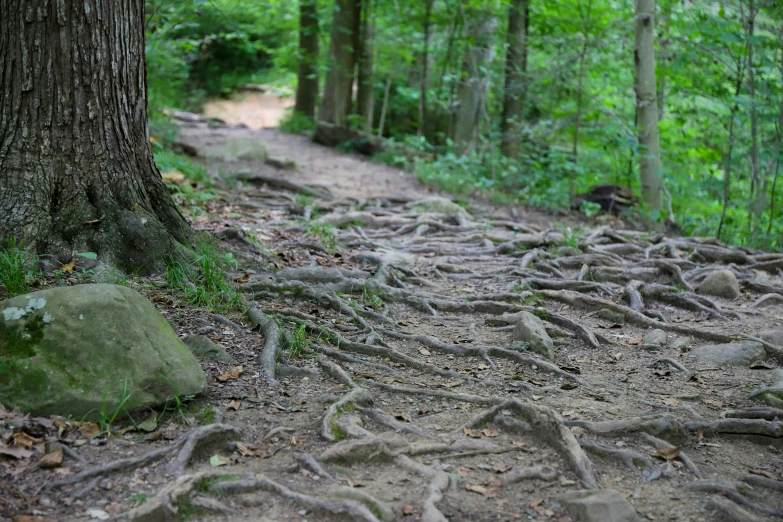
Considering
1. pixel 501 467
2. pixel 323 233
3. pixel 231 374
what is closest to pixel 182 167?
pixel 323 233

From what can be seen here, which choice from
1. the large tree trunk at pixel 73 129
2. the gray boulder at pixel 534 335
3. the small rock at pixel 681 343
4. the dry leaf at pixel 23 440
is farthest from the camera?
the small rock at pixel 681 343

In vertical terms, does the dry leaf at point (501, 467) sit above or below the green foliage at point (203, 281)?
below

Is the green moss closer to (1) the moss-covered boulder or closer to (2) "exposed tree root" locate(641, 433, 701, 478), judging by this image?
(1) the moss-covered boulder

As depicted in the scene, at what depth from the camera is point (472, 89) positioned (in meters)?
16.9

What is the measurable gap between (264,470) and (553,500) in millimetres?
1469

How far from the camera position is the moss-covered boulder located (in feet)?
11.7

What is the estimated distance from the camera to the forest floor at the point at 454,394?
10.5ft

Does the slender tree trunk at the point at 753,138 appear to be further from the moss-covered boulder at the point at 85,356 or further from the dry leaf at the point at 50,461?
the dry leaf at the point at 50,461

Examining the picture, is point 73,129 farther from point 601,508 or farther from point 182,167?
point 182,167

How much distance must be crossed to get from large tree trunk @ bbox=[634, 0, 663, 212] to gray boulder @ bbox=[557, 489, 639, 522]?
27.3 ft

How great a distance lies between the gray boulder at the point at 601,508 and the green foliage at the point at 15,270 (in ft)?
12.2

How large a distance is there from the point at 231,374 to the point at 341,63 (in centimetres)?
1526

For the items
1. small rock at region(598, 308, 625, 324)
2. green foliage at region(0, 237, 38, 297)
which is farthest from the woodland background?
green foliage at region(0, 237, 38, 297)

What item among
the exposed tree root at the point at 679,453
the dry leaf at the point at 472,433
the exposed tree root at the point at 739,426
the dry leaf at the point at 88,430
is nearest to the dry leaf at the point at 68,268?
the dry leaf at the point at 88,430
